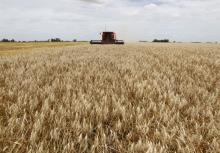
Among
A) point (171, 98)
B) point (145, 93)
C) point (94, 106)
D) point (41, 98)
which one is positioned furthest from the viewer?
point (145, 93)

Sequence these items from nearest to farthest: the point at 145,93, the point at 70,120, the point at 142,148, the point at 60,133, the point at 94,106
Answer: the point at 142,148 → the point at 60,133 → the point at 70,120 → the point at 94,106 → the point at 145,93

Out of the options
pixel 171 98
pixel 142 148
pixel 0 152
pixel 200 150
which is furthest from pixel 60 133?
pixel 171 98

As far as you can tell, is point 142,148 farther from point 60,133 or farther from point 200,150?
point 60,133

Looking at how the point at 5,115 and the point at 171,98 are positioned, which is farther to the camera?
the point at 171,98

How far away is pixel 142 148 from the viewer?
6.29 feet

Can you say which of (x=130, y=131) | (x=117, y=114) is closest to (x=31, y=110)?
(x=117, y=114)

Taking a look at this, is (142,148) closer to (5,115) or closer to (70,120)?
(70,120)

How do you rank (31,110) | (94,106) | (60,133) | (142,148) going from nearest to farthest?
(142,148) < (60,133) < (31,110) < (94,106)

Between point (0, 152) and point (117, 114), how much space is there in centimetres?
129

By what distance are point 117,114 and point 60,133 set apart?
0.74m

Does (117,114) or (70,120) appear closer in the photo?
(70,120)

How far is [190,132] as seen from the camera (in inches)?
93.4

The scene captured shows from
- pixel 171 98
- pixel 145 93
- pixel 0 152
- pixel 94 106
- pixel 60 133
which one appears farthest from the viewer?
pixel 145 93

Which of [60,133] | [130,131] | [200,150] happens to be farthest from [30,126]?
[200,150]
